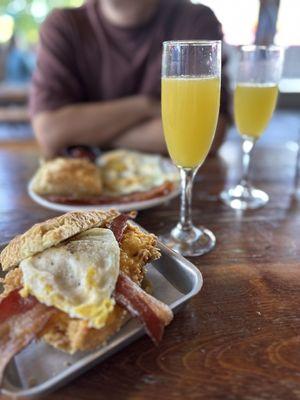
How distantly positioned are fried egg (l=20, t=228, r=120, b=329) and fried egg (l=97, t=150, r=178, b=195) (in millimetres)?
503

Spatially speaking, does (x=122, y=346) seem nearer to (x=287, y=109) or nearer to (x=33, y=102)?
(x=33, y=102)

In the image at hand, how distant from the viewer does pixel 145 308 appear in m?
0.50

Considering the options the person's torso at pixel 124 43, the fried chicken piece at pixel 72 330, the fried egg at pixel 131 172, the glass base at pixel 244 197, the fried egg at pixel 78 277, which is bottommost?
the glass base at pixel 244 197

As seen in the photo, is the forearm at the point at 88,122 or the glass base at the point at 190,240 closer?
the glass base at the point at 190,240

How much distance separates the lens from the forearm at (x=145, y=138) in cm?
144

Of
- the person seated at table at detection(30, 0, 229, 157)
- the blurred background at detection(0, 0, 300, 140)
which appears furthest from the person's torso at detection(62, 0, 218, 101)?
the blurred background at detection(0, 0, 300, 140)

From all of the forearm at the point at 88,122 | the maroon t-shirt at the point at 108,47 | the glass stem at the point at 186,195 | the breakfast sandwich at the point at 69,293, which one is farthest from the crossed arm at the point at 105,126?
the breakfast sandwich at the point at 69,293

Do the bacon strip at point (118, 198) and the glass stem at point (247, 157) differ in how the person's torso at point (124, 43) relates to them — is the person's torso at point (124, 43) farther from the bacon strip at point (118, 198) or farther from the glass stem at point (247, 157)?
the bacon strip at point (118, 198)

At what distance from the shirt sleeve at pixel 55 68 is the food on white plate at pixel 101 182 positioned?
0.46m

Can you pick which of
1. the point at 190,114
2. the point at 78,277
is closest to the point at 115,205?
the point at 190,114

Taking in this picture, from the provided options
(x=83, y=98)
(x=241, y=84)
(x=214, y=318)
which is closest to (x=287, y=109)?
(x=83, y=98)

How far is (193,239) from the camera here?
0.84 m

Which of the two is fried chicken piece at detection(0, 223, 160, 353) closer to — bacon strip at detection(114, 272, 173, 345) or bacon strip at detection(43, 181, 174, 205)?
bacon strip at detection(114, 272, 173, 345)

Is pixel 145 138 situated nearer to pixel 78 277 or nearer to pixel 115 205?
pixel 115 205
